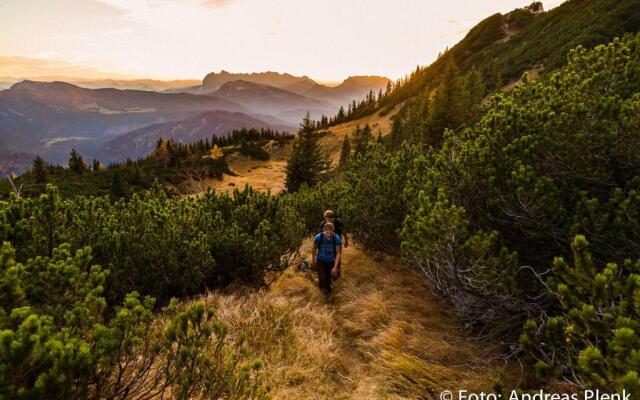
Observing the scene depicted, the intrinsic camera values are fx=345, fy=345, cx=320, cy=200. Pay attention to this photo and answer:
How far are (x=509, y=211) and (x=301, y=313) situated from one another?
3555 mm

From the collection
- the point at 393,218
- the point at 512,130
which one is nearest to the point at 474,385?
the point at 512,130

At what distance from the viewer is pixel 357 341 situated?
5172 mm

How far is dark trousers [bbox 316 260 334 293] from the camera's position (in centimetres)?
700

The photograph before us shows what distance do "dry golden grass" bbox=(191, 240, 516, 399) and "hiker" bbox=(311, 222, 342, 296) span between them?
0.95ft

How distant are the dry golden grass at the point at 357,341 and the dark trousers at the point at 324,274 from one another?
7.5 inches

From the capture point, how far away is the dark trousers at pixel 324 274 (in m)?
7.00

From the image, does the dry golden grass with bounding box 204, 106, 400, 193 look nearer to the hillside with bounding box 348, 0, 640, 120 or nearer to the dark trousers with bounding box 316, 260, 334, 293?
the hillside with bounding box 348, 0, 640, 120

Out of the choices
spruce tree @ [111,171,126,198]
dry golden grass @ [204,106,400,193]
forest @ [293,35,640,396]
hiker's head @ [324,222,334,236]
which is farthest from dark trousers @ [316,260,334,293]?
spruce tree @ [111,171,126,198]

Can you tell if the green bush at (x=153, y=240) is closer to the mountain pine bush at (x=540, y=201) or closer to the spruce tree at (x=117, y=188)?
the mountain pine bush at (x=540, y=201)

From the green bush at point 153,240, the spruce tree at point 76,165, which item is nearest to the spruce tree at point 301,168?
the green bush at point 153,240

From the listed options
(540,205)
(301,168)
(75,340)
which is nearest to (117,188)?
(301,168)

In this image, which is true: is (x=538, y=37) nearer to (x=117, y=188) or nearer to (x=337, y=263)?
(x=117, y=188)

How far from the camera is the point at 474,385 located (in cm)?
391

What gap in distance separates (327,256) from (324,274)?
368 millimetres
